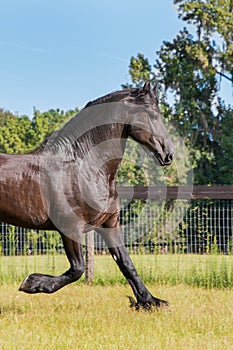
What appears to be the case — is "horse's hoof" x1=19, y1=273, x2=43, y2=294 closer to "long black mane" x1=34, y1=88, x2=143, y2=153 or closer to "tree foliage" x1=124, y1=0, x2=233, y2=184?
"long black mane" x1=34, y1=88, x2=143, y2=153

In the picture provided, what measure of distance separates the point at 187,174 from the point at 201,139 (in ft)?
6.08

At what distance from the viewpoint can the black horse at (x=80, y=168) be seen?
4777mm

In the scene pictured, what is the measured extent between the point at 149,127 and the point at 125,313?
1.77 meters

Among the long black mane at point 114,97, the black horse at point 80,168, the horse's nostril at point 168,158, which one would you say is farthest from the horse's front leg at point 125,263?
the long black mane at point 114,97

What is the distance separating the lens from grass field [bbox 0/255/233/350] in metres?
4.01

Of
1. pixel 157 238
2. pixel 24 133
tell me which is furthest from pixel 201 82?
pixel 157 238

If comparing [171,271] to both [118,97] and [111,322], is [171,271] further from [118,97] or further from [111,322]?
[118,97]

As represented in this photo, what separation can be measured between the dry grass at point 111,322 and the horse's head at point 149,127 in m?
1.42

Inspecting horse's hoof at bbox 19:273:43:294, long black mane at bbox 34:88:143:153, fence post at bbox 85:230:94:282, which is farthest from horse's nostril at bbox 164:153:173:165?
fence post at bbox 85:230:94:282

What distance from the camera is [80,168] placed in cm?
484

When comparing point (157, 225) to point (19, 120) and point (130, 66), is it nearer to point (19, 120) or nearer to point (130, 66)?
point (19, 120)

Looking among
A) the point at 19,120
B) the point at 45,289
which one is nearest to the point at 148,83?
the point at 45,289

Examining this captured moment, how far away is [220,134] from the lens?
20.4 metres

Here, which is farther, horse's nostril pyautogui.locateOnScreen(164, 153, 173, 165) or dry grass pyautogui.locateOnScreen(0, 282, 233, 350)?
horse's nostril pyautogui.locateOnScreen(164, 153, 173, 165)
